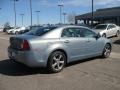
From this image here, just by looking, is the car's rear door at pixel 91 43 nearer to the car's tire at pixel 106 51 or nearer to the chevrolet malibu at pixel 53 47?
the chevrolet malibu at pixel 53 47

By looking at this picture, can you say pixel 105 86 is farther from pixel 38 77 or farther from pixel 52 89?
pixel 38 77

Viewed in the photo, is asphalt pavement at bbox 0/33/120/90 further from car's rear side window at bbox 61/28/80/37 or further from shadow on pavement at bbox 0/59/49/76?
car's rear side window at bbox 61/28/80/37

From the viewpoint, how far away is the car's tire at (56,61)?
804 centimetres

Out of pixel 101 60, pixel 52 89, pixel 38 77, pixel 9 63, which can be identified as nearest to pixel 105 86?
pixel 52 89

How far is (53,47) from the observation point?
8078mm

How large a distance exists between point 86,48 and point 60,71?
1636 mm

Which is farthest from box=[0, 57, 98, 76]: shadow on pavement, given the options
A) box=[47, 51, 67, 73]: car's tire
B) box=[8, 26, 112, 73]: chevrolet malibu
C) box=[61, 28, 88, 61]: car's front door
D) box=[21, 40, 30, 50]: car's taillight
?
box=[21, 40, 30, 50]: car's taillight

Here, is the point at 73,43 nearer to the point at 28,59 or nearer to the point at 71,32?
the point at 71,32

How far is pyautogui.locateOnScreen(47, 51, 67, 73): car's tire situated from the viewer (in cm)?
804

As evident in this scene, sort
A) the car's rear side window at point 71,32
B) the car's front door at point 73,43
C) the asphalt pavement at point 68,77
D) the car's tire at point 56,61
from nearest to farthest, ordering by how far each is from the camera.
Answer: the asphalt pavement at point 68,77
the car's tire at point 56,61
the car's front door at point 73,43
the car's rear side window at point 71,32

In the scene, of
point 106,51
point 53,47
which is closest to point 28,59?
point 53,47

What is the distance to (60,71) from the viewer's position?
8352mm

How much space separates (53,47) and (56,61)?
0.49 metres

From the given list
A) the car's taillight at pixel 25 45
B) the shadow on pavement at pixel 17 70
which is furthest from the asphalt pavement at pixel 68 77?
the car's taillight at pixel 25 45
